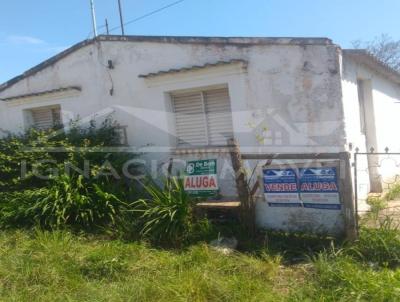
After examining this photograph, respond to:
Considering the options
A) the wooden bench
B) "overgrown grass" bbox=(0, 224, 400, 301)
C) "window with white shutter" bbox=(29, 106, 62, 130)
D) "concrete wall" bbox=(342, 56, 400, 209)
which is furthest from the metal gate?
"window with white shutter" bbox=(29, 106, 62, 130)

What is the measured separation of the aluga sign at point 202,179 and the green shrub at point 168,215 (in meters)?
0.42

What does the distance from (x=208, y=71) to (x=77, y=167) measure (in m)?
2.71

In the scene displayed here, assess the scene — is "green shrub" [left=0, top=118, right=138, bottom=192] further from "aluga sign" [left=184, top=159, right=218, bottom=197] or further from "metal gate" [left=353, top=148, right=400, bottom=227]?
"metal gate" [left=353, top=148, right=400, bottom=227]

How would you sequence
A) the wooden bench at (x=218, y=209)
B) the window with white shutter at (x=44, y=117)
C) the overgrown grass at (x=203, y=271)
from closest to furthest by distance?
1. the overgrown grass at (x=203, y=271)
2. the wooden bench at (x=218, y=209)
3. the window with white shutter at (x=44, y=117)

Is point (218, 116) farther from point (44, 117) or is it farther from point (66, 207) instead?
point (44, 117)

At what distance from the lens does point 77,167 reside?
7.03 metres

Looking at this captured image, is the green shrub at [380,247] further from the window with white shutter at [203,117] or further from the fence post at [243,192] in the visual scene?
the window with white shutter at [203,117]

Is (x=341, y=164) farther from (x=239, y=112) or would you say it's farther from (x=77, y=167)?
(x=77, y=167)

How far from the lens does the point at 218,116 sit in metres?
6.97

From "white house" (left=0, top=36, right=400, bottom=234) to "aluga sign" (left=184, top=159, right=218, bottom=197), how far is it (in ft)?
0.65

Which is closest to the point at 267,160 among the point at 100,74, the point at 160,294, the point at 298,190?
the point at 298,190

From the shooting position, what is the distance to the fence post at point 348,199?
16.8 ft

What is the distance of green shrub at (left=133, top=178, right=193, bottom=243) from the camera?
586cm

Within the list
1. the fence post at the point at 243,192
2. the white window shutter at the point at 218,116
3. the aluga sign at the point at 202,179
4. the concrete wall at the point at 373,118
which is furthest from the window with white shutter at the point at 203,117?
the concrete wall at the point at 373,118
